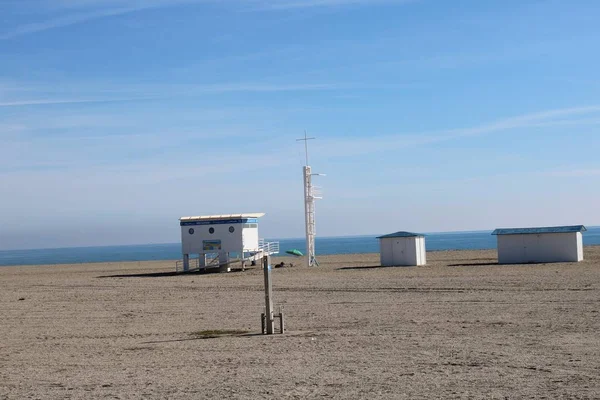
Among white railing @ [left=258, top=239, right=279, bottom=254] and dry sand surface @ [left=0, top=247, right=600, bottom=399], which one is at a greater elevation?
white railing @ [left=258, top=239, right=279, bottom=254]

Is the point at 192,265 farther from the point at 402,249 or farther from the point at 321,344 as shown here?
the point at 321,344

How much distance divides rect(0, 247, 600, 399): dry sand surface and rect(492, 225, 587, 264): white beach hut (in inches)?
503

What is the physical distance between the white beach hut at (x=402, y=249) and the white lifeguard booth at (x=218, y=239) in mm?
6660

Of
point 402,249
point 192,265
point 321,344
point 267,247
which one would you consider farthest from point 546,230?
point 321,344

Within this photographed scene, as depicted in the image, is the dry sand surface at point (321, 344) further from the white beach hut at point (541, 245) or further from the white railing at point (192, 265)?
the white railing at point (192, 265)

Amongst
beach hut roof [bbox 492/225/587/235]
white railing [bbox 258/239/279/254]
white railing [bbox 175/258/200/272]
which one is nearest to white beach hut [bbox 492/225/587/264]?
beach hut roof [bbox 492/225/587/235]

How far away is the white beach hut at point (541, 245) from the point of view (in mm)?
39844

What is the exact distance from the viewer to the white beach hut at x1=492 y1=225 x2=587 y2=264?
3984cm

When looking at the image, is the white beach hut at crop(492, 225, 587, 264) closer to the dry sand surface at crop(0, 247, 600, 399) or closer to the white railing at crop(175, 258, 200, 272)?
the dry sand surface at crop(0, 247, 600, 399)

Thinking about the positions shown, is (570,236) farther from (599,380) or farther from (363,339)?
(599,380)

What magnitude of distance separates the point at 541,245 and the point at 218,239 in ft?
55.7

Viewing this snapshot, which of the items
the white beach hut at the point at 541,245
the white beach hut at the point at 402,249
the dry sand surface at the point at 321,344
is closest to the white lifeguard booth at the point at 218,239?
the white beach hut at the point at 402,249

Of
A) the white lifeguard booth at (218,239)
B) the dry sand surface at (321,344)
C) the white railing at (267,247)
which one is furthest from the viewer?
the white railing at (267,247)

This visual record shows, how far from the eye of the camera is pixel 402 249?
4206 centimetres
